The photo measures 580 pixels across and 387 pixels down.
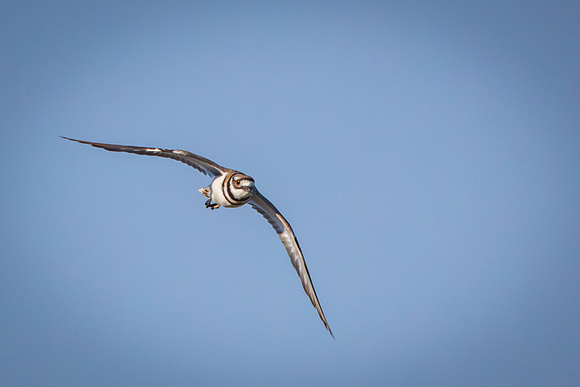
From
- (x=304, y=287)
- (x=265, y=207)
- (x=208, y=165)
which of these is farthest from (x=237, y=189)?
(x=304, y=287)

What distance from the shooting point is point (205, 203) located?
18016mm

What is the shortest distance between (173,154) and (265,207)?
3540mm

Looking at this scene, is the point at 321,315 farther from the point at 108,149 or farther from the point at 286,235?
the point at 108,149

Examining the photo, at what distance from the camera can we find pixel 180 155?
17.1 metres

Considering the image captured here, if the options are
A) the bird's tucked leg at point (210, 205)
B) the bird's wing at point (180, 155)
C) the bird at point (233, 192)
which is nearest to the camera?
the bird's wing at point (180, 155)

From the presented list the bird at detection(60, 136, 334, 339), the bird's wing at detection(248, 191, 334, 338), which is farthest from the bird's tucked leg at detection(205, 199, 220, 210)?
the bird's wing at detection(248, 191, 334, 338)

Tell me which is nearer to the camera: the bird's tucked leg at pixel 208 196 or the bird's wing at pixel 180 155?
the bird's wing at pixel 180 155

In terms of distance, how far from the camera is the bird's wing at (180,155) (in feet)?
52.5

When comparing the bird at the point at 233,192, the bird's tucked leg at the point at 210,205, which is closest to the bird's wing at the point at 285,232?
the bird at the point at 233,192

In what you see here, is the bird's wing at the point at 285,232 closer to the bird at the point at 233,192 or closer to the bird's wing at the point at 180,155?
the bird at the point at 233,192

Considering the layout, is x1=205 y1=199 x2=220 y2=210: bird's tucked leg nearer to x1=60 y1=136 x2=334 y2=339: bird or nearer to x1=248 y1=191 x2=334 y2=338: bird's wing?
x1=60 y1=136 x2=334 y2=339: bird

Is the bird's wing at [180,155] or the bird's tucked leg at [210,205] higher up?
the bird's wing at [180,155]

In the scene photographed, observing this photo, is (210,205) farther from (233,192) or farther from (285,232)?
(285,232)

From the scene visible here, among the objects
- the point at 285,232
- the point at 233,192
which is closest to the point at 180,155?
the point at 233,192
